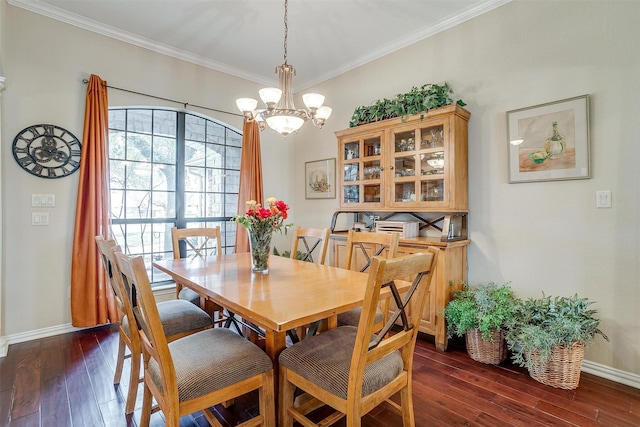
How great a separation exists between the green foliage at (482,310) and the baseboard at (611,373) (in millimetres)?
615

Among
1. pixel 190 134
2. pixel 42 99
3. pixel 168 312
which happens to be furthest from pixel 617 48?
pixel 42 99

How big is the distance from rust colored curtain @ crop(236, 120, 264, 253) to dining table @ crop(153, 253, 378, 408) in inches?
67.8

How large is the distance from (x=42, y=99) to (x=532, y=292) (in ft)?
14.5

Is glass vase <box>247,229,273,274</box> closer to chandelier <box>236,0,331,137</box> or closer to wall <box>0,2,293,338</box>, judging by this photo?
chandelier <box>236,0,331,137</box>

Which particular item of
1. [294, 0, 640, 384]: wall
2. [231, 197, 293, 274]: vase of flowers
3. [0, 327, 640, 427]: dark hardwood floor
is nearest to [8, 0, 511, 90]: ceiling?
[294, 0, 640, 384]: wall

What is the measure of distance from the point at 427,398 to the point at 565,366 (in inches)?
36.3

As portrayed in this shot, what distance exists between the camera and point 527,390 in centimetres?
203

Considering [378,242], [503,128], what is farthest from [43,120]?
[503,128]

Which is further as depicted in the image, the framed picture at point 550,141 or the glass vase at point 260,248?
the framed picture at point 550,141

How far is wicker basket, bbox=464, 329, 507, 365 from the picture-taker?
7.64 ft

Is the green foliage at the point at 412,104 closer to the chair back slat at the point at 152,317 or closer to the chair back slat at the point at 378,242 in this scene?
the chair back slat at the point at 378,242

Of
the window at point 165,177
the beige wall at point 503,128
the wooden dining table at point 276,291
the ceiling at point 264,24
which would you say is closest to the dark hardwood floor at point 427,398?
the beige wall at point 503,128

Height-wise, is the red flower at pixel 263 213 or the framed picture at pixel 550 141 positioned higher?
the framed picture at pixel 550 141

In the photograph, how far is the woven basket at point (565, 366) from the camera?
202cm
